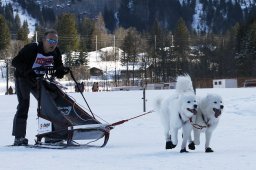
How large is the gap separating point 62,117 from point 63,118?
0.02 m

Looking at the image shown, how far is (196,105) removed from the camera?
20.9 feet

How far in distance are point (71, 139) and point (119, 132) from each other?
9.85 ft

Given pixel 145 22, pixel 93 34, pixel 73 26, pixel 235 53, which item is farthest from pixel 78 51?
pixel 145 22

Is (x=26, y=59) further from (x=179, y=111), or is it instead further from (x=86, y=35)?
(x=86, y=35)

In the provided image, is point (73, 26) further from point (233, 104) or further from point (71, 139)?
point (71, 139)

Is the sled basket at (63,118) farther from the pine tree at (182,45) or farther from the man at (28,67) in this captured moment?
the pine tree at (182,45)

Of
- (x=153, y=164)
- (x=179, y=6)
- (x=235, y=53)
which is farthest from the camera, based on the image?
(x=179, y=6)

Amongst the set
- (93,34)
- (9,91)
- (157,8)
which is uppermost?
(157,8)

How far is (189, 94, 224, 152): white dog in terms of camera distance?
641cm

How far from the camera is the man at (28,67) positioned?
752 centimetres

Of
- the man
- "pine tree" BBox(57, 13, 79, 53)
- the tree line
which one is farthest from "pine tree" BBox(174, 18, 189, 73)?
the man

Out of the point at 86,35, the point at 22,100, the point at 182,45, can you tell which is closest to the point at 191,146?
the point at 22,100

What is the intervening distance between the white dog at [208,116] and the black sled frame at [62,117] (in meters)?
1.29

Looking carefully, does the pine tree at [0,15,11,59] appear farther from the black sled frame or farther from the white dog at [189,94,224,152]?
the white dog at [189,94,224,152]
